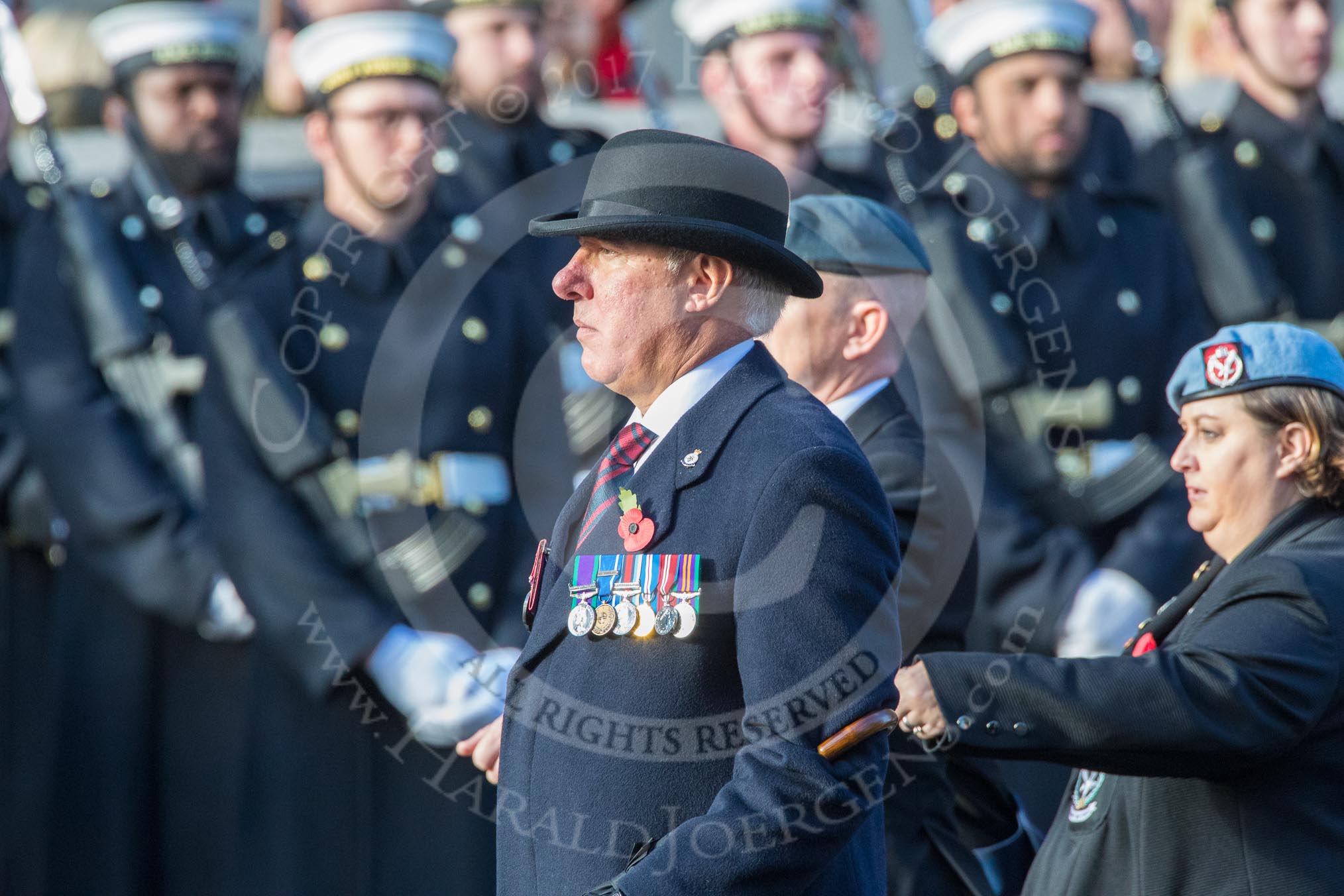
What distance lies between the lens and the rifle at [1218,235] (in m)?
6.07

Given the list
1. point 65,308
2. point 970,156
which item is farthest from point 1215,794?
point 65,308

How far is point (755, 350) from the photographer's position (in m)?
2.72

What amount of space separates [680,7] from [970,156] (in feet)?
3.42

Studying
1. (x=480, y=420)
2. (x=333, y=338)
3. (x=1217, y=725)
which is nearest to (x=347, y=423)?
(x=333, y=338)

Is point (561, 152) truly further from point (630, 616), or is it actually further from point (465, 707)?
point (630, 616)

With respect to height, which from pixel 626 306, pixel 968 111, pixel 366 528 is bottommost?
pixel 366 528

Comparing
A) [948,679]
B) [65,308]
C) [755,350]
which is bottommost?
[948,679]

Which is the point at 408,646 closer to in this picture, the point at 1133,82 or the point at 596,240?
the point at 596,240

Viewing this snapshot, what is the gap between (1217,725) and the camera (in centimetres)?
282

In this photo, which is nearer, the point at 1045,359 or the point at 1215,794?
the point at 1215,794

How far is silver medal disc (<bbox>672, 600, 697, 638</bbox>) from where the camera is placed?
8.13 feet

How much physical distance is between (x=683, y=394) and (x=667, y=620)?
0.34 metres

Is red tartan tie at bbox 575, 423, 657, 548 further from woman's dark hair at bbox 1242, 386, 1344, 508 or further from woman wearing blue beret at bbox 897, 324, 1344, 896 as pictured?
woman's dark hair at bbox 1242, 386, 1344, 508

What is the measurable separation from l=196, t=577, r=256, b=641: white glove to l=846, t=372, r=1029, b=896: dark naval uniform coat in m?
2.24
